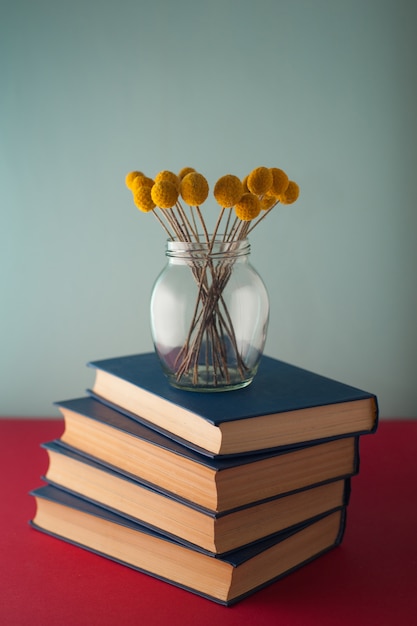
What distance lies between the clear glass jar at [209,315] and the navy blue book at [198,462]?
0.09 m

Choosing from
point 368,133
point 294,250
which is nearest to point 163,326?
point 294,250

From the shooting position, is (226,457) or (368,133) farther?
(368,133)

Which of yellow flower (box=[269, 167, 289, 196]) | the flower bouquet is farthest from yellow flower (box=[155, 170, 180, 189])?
yellow flower (box=[269, 167, 289, 196])

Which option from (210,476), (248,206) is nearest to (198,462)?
(210,476)

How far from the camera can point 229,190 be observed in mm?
838

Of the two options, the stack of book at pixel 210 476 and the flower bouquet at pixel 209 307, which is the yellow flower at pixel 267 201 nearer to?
the flower bouquet at pixel 209 307

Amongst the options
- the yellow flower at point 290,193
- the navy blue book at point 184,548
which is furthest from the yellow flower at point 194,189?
the navy blue book at point 184,548

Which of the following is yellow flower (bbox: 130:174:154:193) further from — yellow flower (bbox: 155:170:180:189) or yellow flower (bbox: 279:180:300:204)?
yellow flower (bbox: 279:180:300:204)

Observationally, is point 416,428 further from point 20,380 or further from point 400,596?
point 20,380

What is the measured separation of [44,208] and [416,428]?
0.80m

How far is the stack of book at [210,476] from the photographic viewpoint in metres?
0.82

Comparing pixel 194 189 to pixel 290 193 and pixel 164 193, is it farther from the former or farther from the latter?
pixel 290 193

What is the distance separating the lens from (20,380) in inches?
61.8

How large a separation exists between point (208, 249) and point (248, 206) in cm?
8
